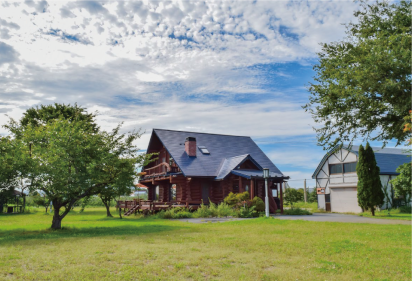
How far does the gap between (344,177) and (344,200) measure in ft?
7.44

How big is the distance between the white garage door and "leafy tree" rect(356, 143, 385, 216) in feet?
13.4

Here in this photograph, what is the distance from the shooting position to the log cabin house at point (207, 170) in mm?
29756

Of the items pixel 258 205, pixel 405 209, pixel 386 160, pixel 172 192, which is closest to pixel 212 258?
pixel 258 205

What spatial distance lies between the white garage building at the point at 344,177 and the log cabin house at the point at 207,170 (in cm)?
557

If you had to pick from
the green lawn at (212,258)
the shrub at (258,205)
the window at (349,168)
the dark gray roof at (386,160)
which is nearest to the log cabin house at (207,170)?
the shrub at (258,205)

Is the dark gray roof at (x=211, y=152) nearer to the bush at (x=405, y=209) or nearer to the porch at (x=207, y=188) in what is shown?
the porch at (x=207, y=188)

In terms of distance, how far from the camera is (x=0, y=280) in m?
6.78

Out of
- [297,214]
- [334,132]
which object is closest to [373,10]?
[334,132]

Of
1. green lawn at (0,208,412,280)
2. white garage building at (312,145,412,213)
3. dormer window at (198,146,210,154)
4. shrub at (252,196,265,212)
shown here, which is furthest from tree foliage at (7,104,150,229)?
white garage building at (312,145,412,213)

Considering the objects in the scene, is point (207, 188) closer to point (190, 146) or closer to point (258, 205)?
point (190, 146)

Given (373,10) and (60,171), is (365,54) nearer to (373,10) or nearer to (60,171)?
(373,10)

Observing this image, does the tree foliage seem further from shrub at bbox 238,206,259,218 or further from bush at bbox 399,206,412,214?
bush at bbox 399,206,412,214

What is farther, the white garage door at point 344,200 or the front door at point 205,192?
the white garage door at point 344,200

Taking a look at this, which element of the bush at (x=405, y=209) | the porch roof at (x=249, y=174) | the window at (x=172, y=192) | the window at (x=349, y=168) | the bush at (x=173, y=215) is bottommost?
the bush at (x=405, y=209)
